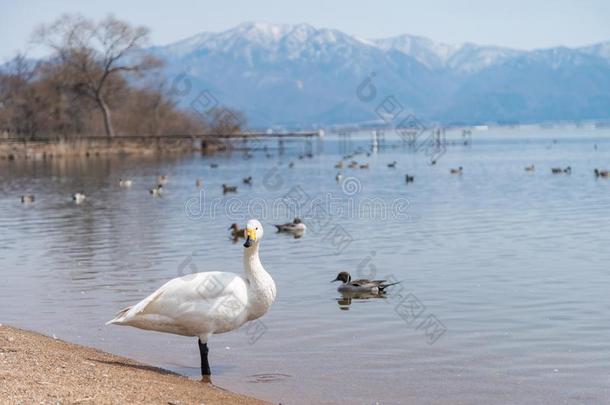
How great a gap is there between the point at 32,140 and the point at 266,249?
76.9 m

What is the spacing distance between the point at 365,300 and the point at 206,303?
21.4 ft

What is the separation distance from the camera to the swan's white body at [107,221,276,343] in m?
11.2

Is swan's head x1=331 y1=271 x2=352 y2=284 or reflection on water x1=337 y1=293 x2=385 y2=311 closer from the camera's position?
reflection on water x1=337 y1=293 x2=385 y2=311

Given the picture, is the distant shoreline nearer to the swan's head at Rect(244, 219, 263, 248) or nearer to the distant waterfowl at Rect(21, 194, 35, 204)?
the distant waterfowl at Rect(21, 194, 35, 204)

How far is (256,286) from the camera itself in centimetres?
1136

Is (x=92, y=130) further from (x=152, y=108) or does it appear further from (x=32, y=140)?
(x=32, y=140)

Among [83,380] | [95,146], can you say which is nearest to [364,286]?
[83,380]

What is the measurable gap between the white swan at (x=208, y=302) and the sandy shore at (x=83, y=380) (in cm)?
62

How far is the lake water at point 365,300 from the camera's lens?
11789 millimetres

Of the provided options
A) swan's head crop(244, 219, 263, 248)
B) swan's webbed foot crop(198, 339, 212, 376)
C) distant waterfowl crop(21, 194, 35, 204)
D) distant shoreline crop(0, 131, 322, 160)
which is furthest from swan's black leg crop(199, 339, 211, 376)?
distant shoreline crop(0, 131, 322, 160)

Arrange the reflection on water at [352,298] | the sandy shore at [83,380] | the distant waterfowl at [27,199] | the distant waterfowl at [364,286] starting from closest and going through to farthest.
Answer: the sandy shore at [83,380] < the reflection on water at [352,298] < the distant waterfowl at [364,286] < the distant waterfowl at [27,199]

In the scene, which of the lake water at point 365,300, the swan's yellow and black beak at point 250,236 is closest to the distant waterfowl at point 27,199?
the lake water at point 365,300

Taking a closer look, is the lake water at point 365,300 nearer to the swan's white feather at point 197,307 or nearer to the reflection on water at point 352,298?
the reflection on water at point 352,298

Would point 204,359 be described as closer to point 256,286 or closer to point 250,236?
point 256,286
